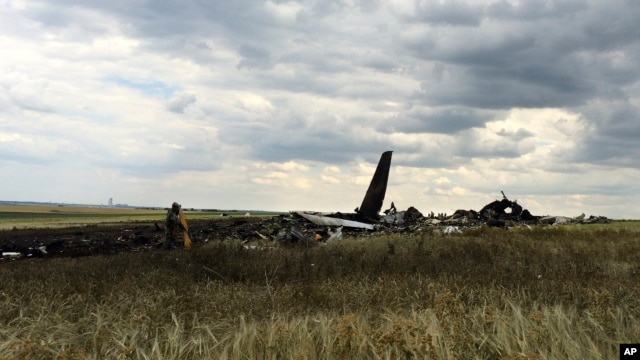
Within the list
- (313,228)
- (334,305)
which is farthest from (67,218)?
(334,305)

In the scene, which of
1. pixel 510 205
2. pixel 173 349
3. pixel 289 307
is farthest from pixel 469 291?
pixel 510 205

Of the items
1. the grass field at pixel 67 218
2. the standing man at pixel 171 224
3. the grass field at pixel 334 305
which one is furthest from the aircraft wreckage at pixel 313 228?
the grass field at pixel 67 218

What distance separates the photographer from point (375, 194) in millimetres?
28375

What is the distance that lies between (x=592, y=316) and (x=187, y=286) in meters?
6.91

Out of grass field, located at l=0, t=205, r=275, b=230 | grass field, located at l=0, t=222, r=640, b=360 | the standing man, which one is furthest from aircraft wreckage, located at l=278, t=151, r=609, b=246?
grass field, located at l=0, t=205, r=275, b=230

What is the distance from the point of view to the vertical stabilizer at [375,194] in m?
28.4

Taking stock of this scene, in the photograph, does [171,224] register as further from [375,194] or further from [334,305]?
[375,194]

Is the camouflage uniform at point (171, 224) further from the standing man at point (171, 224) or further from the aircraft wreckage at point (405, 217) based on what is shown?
the aircraft wreckage at point (405, 217)

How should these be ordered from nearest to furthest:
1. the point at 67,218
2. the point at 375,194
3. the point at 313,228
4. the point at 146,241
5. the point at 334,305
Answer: the point at 334,305, the point at 146,241, the point at 313,228, the point at 375,194, the point at 67,218

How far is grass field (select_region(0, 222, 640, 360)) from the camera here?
17.4 feet

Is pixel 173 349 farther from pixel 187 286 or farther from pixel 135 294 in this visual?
pixel 187 286

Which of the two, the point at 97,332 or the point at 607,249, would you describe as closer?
the point at 97,332

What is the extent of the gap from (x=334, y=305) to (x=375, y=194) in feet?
66.9

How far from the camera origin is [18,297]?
872 cm
